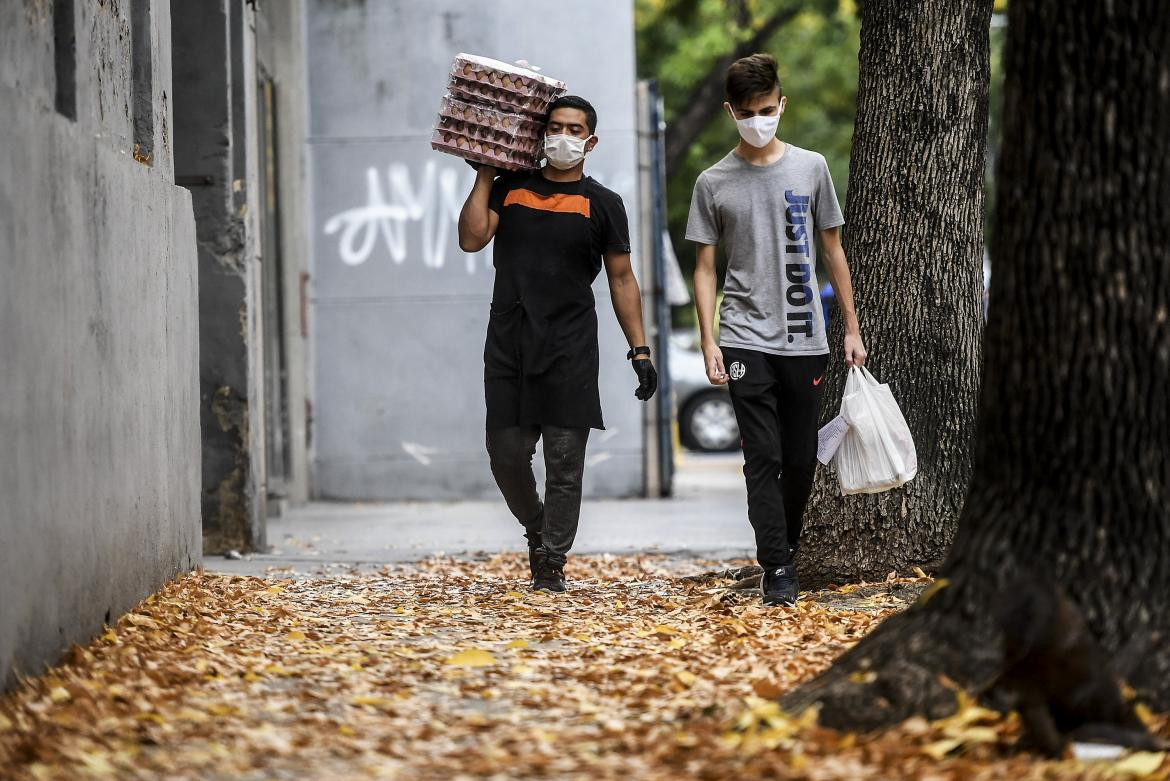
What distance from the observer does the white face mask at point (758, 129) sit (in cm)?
614

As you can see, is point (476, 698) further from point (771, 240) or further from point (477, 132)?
point (477, 132)

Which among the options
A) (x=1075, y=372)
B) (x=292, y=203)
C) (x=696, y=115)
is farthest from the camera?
(x=696, y=115)

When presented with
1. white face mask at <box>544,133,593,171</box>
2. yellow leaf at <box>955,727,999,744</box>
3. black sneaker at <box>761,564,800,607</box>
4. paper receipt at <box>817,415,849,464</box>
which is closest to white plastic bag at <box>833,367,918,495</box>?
paper receipt at <box>817,415,849,464</box>

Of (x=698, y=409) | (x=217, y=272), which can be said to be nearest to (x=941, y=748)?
(x=217, y=272)

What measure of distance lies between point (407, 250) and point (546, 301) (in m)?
6.43

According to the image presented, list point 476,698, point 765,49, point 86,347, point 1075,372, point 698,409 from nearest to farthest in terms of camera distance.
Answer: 1. point 1075,372
2. point 476,698
3. point 86,347
4. point 698,409
5. point 765,49

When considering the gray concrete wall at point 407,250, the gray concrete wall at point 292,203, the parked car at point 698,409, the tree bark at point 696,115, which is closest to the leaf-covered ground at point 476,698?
the gray concrete wall at point 292,203

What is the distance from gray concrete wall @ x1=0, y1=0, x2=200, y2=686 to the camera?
451 cm

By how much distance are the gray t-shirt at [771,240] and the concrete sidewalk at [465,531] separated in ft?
9.73

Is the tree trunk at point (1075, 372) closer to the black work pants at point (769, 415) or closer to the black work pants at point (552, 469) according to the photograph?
the black work pants at point (769, 415)

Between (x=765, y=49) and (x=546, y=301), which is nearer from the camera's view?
(x=546, y=301)

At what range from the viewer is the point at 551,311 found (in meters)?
6.75

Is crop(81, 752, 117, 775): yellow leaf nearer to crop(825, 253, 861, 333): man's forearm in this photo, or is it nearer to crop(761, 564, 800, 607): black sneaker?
crop(761, 564, 800, 607): black sneaker

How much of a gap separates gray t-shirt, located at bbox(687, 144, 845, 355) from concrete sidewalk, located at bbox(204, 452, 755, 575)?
2965 millimetres
